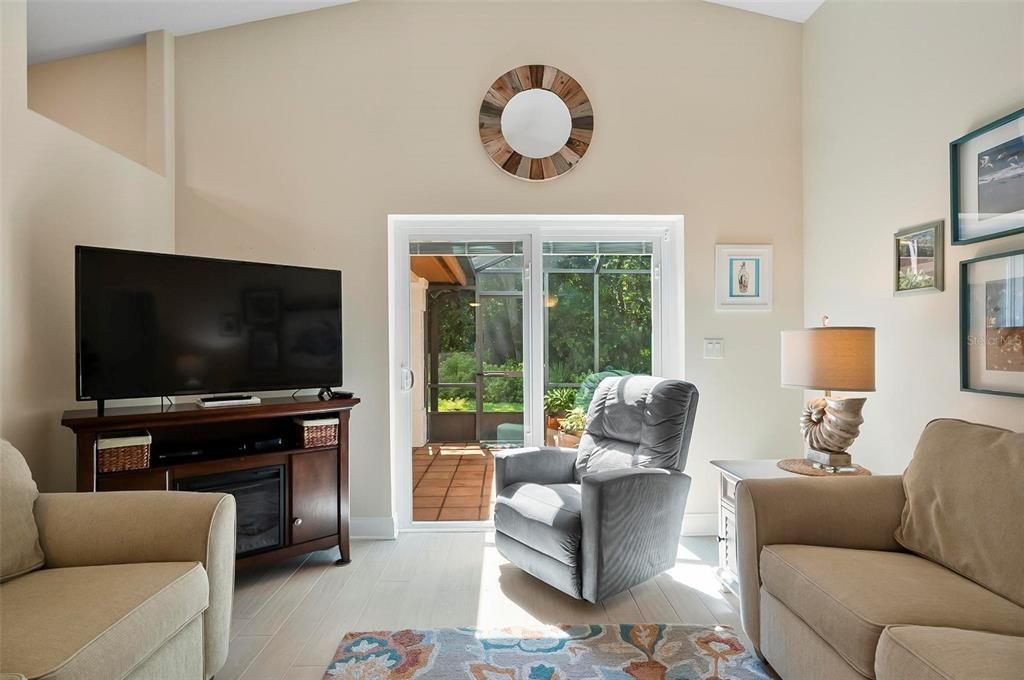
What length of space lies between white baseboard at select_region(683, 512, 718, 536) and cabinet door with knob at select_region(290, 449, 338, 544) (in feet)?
6.64

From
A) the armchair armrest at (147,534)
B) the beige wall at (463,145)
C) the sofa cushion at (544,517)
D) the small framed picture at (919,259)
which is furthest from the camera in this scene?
the beige wall at (463,145)

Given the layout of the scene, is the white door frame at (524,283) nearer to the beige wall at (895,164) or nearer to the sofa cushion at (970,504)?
the beige wall at (895,164)

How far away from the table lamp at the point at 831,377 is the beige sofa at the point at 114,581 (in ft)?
7.72

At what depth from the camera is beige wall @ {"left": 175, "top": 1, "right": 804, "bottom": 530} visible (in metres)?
3.22

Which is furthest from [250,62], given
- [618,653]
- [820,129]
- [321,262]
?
[618,653]

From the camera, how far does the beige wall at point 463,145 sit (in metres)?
3.22

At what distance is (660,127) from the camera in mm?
3277

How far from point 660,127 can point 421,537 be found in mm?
2813

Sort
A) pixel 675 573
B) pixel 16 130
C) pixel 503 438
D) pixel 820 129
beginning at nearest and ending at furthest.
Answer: pixel 16 130 → pixel 675 573 → pixel 820 129 → pixel 503 438

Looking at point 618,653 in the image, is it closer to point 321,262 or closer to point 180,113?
point 321,262

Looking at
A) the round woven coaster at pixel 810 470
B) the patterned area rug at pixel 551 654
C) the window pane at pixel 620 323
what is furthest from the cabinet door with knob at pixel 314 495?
the round woven coaster at pixel 810 470

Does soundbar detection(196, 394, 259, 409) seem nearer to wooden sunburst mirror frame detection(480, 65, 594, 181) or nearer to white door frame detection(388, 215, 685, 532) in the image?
white door frame detection(388, 215, 685, 532)

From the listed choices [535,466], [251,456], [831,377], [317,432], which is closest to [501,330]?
[535,466]

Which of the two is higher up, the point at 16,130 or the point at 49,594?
the point at 16,130
